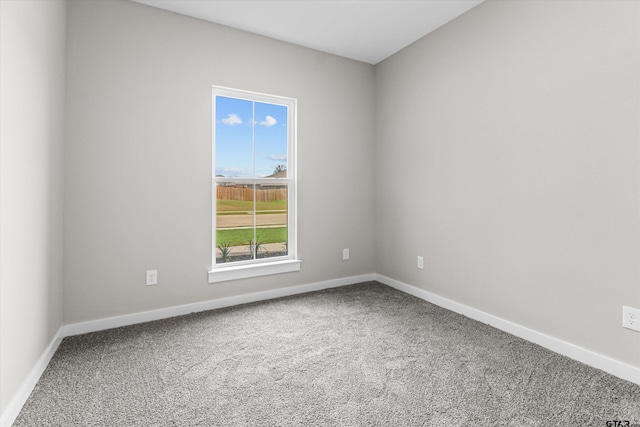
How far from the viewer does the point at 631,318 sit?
5.79 ft

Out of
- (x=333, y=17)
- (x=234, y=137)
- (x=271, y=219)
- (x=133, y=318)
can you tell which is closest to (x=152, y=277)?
(x=133, y=318)

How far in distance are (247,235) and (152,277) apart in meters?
0.89

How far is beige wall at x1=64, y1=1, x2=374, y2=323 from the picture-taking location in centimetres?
233

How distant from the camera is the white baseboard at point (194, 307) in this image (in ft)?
7.76

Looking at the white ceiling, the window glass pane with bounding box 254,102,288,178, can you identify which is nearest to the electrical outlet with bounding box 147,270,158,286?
the window glass pane with bounding box 254,102,288,178

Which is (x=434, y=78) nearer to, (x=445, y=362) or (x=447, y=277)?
(x=447, y=277)

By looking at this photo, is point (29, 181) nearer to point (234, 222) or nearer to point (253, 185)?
point (234, 222)

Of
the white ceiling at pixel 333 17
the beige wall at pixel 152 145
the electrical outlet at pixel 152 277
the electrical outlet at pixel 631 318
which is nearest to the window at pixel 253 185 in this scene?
the beige wall at pixel 152 145

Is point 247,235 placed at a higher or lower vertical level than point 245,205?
lower

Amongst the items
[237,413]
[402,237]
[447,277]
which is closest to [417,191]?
[402,237]

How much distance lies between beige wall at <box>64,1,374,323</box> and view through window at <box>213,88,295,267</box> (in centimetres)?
13

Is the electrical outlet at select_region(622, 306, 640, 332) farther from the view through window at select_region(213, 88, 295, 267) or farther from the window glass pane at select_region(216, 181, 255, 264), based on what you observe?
the window glass pane at select_region(216, 181, 255, 264)

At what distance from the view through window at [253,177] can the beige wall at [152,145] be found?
13 cm

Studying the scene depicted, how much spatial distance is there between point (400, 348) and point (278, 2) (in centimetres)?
272
